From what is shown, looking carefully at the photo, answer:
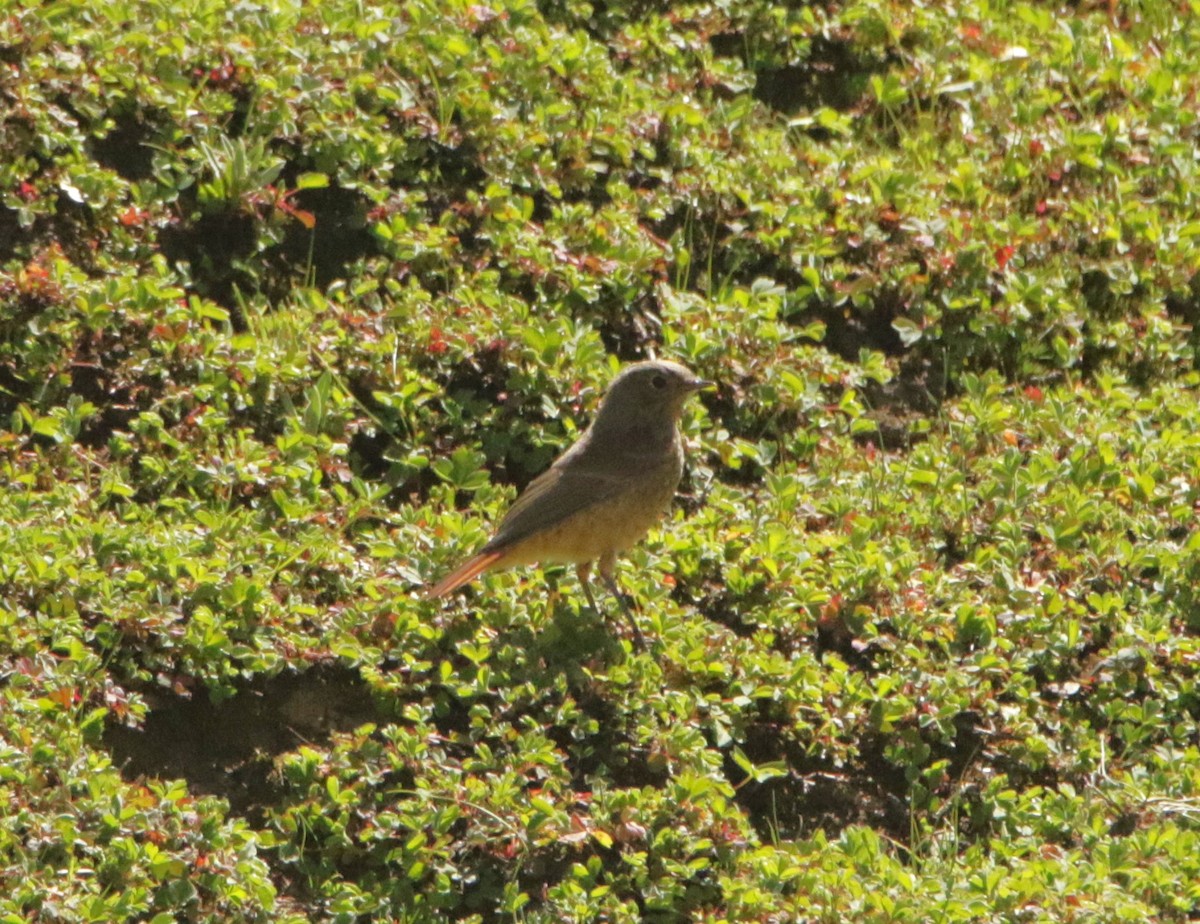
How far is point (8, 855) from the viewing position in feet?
17.5

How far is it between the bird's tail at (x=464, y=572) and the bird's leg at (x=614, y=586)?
49 centimetres

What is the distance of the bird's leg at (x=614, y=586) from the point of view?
6.61m

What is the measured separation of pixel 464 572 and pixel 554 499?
530 mm

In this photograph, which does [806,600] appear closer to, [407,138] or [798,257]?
[798,257]

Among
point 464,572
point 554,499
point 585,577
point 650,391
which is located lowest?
point 585,577

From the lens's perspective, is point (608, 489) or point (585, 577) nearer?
point (608, 489)

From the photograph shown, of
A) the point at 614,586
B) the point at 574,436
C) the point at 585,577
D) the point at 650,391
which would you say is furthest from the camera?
the point at 574,436

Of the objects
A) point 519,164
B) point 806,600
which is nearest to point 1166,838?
point 806,600

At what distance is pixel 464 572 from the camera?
654 cm

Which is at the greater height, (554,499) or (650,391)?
(650,391)

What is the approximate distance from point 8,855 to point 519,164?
4247 millimetres

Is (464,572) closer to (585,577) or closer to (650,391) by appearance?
(585,577)

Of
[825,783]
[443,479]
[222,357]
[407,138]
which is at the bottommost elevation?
[825,783]

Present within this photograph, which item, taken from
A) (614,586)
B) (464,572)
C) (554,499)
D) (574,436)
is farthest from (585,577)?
(574,436)
